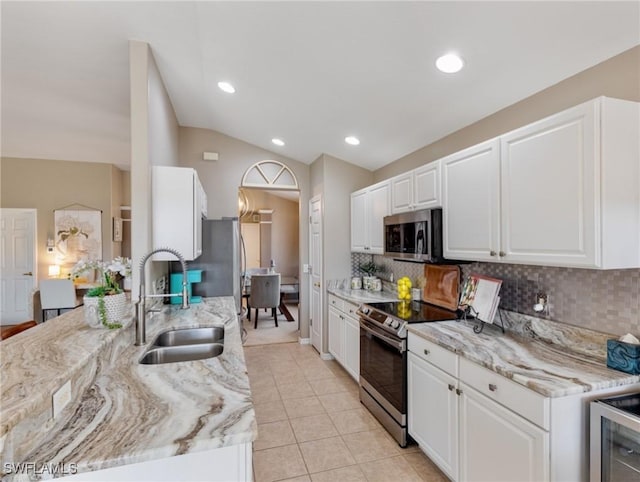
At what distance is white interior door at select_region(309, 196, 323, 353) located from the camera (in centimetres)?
434

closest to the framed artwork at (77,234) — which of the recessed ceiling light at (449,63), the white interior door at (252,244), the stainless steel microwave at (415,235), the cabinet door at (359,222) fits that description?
the white interior door at (252,244)

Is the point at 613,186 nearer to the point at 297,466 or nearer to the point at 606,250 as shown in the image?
the point at 606,250

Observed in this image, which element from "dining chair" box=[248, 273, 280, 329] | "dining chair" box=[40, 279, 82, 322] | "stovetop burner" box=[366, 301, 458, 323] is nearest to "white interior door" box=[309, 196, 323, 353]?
"dining chair" box=[248, 273, 280, 329]

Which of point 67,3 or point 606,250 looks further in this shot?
point 67,3

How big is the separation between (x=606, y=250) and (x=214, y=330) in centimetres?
233

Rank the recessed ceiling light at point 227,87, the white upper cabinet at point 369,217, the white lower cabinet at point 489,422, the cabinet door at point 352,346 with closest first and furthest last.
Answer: the white lower cabinet at point 489,422, the recessed ceiling light at point 227,87, the cabinet door at point 352,346, the white upper cabinet at point 369,217

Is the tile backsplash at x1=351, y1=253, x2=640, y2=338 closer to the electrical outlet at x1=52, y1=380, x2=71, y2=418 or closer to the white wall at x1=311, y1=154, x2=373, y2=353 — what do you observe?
the white wall at x1=311, y1=154, x2=373, y2=353

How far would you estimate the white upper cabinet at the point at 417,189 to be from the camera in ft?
8.39

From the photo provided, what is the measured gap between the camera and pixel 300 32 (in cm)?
209

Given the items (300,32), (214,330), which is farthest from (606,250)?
(214,330)

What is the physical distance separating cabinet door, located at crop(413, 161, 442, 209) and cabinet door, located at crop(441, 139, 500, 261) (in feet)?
0.25

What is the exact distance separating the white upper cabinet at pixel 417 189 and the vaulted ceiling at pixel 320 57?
45 cm

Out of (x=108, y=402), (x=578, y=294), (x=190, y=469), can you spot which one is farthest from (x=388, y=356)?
(x=108, y=402)

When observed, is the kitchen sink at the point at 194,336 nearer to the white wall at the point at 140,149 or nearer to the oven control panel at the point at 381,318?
the white wall at the point at 140,149
